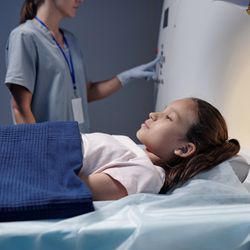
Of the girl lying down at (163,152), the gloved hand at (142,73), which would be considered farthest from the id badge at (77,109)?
the girl lying down at (163,152)

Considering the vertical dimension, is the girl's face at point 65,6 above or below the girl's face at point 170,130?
above

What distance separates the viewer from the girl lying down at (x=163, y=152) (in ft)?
2.27

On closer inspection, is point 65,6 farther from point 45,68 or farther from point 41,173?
point 41,173

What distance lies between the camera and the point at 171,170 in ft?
2.64

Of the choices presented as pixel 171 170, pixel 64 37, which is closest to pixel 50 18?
pixel 64 37

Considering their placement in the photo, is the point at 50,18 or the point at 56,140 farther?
the point at 50,18

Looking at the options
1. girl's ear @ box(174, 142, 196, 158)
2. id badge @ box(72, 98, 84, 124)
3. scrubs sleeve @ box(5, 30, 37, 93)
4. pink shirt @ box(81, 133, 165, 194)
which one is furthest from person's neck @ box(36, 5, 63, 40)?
girl's ear @ box(174, 142, 196, 158)

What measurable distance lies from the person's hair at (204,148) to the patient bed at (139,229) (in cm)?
18

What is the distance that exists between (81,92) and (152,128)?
76 centimetres

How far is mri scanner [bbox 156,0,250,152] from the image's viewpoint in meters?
0.94

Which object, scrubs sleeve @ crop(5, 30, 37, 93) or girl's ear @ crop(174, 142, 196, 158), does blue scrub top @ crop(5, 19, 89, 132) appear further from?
girl's ear @ crop(174, 142, 196, 158)

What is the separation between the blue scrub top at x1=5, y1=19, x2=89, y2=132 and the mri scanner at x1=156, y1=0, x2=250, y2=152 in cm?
46

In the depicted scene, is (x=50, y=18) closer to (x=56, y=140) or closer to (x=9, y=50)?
(x=9, y=50)

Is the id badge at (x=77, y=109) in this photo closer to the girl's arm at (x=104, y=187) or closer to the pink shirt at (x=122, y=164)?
the pink shirt at (x=122, y=164)
